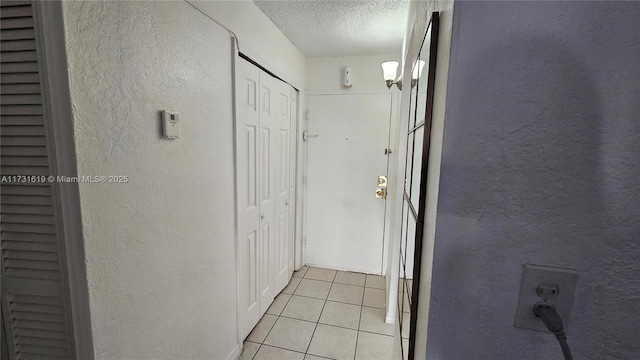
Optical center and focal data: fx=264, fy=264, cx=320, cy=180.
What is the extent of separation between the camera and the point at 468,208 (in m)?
0.48

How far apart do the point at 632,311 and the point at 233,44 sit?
5.76 ft

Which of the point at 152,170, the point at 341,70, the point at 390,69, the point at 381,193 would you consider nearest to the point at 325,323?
the point at 381,193

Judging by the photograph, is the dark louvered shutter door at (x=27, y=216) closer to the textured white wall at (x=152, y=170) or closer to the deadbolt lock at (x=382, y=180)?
the textured white wall at (x=152, y=170)

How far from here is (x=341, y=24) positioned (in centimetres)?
201

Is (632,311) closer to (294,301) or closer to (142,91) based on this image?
(142,91)

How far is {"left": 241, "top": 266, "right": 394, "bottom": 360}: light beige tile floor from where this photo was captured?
180cm

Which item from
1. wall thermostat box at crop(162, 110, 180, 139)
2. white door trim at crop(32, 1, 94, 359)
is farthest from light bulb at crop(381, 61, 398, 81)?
white door trim at crop(32, 1, 94, 359)

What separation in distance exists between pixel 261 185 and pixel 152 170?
3.28 ft

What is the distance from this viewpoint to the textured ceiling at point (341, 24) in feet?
5.76

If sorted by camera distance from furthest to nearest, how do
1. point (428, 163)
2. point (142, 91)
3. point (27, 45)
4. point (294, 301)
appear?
1. point (294, 301)
2. point (142, 91)
3. point (27, 45)
4. point (428, 163)

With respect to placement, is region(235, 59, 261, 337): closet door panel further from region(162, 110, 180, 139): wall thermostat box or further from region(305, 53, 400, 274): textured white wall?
region(305, 53, 400, 274): textured white wall

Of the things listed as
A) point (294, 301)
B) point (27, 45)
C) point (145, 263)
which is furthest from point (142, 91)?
point (294, 301)

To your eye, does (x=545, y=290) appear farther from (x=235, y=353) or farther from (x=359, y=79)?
(x=359, y=79)

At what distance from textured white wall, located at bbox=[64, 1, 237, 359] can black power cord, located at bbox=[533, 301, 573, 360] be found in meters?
1.13
